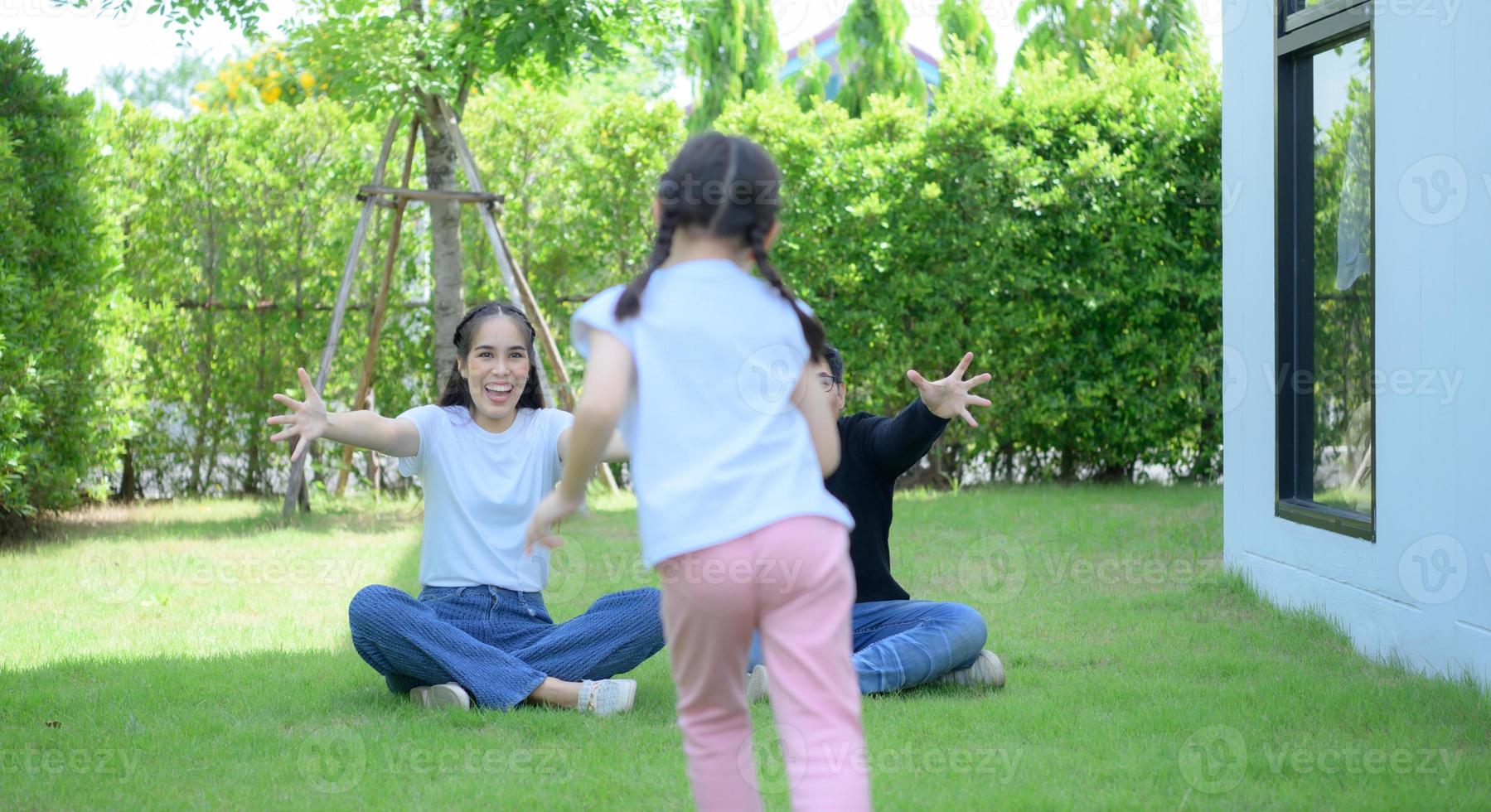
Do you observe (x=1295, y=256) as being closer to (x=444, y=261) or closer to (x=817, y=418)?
(x=817, y=418)

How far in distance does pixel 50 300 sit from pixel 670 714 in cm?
549

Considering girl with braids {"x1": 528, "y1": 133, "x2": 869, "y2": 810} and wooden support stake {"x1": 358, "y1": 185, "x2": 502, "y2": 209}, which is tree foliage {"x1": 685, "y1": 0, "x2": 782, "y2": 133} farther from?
girl with braids {"x1": 528, "y1": 133, "x2": 869, "y2": 810}

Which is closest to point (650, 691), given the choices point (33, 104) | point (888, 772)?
point (888, 772)

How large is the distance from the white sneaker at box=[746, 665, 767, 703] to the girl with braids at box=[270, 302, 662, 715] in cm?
33

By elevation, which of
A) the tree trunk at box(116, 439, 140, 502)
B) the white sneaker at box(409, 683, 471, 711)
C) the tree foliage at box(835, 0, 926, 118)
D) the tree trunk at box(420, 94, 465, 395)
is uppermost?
the tree foliage at box(835, 0, 926, 118)

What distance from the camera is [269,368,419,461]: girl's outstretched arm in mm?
3520

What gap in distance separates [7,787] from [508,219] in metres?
7.74

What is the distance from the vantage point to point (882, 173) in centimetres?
983

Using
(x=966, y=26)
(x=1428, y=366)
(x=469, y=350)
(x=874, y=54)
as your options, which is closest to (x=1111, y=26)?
(x=966, y=26)

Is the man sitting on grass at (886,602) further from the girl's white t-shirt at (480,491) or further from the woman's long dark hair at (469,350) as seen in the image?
the woman's long dark hair at (469,350)

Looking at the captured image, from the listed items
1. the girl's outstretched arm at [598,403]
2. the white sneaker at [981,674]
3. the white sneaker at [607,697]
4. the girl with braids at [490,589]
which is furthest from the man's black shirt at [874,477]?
the girl's outstretched arm at [598,403]

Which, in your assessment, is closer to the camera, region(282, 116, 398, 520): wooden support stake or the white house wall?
the white house wall

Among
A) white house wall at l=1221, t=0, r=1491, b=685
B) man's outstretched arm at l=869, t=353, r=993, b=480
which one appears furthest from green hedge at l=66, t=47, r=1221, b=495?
man's outstretched arm at l=869, t=353, r=993, b=480

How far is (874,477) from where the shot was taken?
425cm
